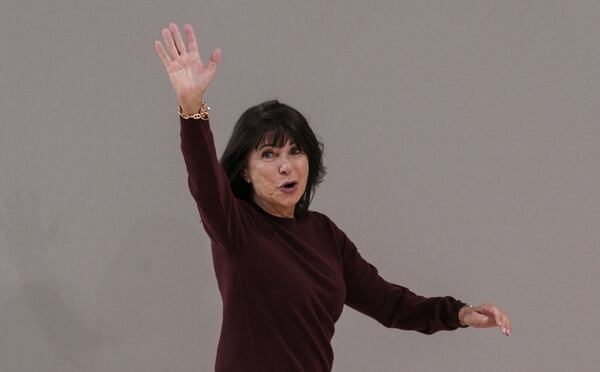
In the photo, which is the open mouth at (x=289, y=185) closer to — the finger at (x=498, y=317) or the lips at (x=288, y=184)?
the lips at (x=288, y=184)

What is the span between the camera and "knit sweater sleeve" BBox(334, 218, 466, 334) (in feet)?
Result: 5.40

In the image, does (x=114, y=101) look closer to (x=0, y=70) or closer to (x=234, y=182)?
(x=0, y=70)

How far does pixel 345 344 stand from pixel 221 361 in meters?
0.79

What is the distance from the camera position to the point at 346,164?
2.09 m

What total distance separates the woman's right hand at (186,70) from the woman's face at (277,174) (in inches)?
11.5

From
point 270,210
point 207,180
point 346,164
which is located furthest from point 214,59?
point 346,164

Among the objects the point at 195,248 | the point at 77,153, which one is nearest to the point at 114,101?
the point at 77,153

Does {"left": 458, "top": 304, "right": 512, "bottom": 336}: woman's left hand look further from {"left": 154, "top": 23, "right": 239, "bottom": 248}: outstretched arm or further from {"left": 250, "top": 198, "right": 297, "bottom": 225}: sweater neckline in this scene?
{"left": 154, "top": 23, "right": 239, "bottom": 248}: outstretched arm

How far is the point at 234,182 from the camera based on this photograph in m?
1.50

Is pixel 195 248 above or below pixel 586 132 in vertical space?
below

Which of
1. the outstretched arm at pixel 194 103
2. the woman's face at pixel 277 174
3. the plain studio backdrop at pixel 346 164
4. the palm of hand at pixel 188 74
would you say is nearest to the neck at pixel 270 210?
the woman's face at pixel 277 174

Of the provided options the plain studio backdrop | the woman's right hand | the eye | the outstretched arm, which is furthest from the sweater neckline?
the plain studio backdrop

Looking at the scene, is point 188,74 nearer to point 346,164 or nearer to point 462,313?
point 462,313

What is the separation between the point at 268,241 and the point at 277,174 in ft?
0.43
